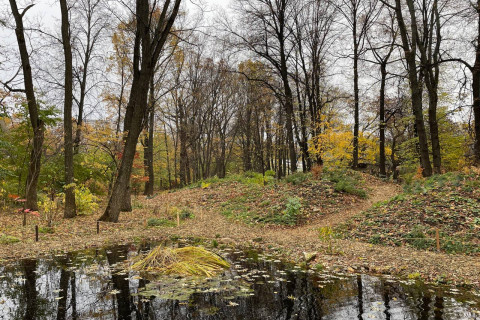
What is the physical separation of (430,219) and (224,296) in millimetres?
6252

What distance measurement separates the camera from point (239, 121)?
2723 centimetres

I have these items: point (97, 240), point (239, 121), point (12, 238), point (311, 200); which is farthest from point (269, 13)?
point (12, 238)

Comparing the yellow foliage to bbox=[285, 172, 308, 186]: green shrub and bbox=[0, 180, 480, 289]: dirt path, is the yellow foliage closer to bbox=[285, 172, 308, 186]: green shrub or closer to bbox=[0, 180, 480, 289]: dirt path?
bbox=[285, 172, 308, 186]: green shrub

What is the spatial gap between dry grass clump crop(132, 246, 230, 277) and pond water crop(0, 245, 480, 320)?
281mm

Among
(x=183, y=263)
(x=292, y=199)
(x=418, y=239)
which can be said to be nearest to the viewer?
(x=183, y=263)

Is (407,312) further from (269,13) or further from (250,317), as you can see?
(269,13)

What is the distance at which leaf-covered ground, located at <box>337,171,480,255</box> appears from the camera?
6715 millimetres

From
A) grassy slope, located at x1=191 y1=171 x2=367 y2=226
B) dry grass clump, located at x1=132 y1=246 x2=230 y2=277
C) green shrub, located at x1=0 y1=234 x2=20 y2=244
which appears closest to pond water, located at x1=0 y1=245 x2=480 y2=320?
dry grass clump, located at x1=132 y1=246 x2=230 y2=277

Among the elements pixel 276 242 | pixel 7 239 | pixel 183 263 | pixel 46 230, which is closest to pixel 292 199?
pixel 276 242

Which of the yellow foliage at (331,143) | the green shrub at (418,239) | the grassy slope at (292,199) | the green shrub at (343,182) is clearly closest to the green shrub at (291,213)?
the grassy slope at (292,199)

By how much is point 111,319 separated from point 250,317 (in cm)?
150

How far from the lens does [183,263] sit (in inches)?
200

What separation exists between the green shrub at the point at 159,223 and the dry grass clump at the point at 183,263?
4.91 metres

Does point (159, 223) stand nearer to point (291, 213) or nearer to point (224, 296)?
point (291, 213)
